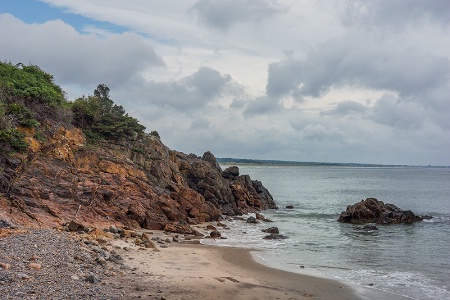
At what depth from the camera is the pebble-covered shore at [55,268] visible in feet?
37.5

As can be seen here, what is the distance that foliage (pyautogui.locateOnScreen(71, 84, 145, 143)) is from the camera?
133 feet

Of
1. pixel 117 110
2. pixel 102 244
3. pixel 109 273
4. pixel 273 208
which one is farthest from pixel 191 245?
pixel 273 208

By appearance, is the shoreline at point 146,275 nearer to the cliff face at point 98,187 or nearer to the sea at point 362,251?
the sea at point 362,251

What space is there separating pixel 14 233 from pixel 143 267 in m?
5.44

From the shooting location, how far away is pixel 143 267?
56.6ft

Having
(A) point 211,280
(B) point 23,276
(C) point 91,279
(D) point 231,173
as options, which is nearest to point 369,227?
(D) point 231,173

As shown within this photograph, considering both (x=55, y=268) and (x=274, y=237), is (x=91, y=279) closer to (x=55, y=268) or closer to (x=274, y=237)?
(x=55, y=268)

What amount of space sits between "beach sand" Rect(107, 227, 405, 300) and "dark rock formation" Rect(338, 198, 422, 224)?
2579 centimetres

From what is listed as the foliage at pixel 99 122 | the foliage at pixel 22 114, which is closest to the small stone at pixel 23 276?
the foliage at pixel 22 114

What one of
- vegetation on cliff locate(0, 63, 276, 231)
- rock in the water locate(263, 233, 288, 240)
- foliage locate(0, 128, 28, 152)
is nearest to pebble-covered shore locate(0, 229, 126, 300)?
vegetation on cliff locate(0, 63, 276, 231)

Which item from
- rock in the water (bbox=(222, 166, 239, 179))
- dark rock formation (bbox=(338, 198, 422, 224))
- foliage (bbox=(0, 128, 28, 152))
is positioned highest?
foliage (bbox=(0, 128, 28, 152))

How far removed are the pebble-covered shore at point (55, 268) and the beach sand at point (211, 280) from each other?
0.82 m

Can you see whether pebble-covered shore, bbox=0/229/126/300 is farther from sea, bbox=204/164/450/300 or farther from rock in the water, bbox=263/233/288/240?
rock in the water, bbox=263/233/288/240

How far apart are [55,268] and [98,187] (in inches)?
684
